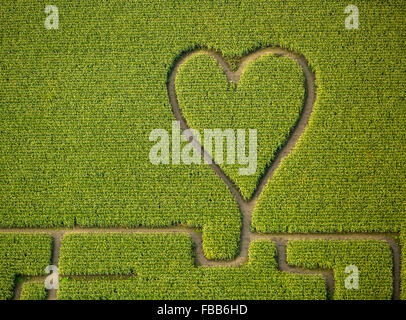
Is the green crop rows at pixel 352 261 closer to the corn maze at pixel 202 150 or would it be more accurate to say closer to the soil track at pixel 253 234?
the corn maze at pixel 202 150

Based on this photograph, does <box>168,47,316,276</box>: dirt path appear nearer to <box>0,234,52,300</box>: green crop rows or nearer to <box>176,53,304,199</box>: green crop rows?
<box>176,53,304,199</box>: green crop rows

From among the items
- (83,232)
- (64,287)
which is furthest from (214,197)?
(64,287)

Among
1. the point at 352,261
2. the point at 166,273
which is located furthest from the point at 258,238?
the point at 166,273

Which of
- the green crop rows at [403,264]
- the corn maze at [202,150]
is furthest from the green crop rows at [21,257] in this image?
the green crop rows at [403,264]

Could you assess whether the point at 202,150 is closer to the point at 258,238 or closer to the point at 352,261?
the point at 258,238

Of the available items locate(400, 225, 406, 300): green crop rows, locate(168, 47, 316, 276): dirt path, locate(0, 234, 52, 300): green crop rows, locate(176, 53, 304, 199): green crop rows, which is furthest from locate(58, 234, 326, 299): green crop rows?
locate(176, 53, 304, 199): green crop rows

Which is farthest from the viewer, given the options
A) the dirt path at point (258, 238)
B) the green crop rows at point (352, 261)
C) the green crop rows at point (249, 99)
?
the green crop rows at point (249, 99)
